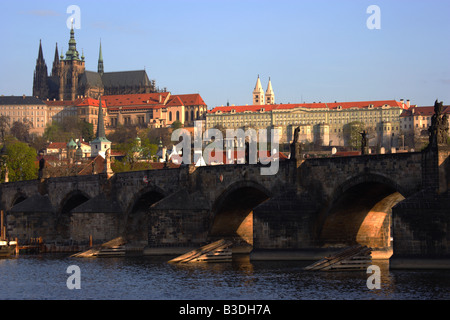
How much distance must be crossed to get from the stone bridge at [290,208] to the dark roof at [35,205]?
21.0ft

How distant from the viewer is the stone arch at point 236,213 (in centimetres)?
5888

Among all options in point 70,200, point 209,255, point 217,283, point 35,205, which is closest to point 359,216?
point 209,255

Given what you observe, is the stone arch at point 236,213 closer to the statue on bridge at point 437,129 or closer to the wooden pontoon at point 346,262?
the wooden pontoon at point 346,262

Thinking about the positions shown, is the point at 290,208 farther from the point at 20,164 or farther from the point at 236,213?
the point at 20,164

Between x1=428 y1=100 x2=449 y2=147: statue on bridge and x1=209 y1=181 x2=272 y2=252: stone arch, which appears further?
x1=209 y1=181 x2=272 y2=252: stone arch

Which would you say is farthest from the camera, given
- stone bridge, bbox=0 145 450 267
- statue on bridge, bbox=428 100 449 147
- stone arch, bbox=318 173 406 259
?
stone arch, bbox=318 173 406 259

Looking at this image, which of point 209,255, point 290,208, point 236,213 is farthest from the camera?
point 236,213

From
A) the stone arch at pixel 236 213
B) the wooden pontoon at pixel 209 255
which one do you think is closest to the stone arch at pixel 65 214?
the stone arch at pixel 236 213

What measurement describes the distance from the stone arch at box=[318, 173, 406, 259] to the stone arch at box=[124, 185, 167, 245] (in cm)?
1908

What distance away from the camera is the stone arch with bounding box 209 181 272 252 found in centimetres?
5888

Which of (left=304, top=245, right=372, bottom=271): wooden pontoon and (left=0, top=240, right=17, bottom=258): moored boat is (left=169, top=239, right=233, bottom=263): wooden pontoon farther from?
(left=0, top=240, right=17, bottom=258): moored boat

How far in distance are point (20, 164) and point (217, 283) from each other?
80265 mm

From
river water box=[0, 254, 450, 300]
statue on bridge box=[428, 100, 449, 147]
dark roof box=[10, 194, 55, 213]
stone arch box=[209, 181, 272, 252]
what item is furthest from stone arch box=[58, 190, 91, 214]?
statue on bridge box=[428, 100, 449, 147]

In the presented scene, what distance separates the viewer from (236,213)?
61.3 m
